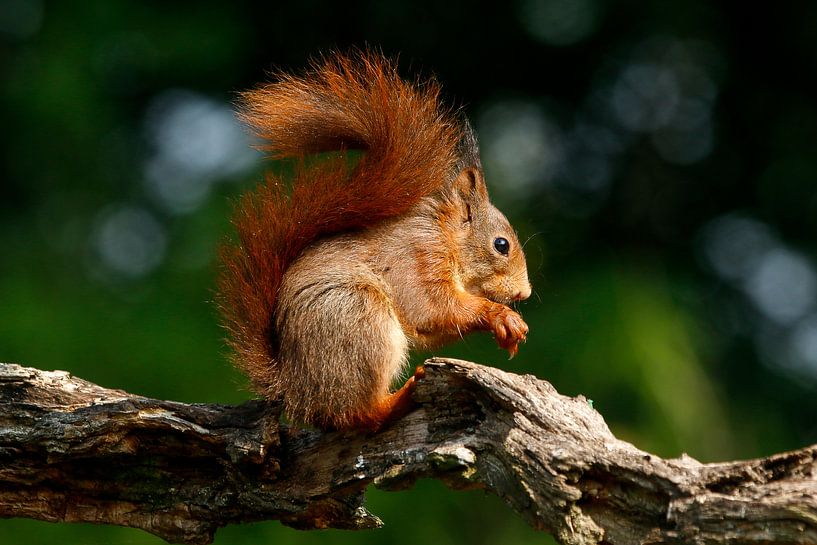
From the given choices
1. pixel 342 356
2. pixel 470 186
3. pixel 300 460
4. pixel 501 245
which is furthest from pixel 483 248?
pixel 300 460

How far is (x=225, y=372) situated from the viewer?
10.2 ft

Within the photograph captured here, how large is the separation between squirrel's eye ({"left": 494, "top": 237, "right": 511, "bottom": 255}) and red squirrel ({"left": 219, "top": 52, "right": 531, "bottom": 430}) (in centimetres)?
15

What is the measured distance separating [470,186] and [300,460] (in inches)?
30.7

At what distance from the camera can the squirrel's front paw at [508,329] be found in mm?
1868

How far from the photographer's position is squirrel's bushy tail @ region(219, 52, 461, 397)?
1945mm

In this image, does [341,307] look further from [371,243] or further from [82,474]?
[82,474]

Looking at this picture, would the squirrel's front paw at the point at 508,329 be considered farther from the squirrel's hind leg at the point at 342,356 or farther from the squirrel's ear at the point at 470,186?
the squirrel's ear at the point at 470,186

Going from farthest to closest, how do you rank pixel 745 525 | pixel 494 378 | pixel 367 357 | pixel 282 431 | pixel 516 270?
pixel 516 270 < pixel 282 431 < pixel 367 357 < pixel 494 378 < pixel 745 525

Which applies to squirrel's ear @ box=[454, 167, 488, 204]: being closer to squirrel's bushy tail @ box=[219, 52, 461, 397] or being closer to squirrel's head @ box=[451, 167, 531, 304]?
squirrel's head @ box=[451, 167, 531, 304]

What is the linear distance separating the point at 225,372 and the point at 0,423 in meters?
1.27

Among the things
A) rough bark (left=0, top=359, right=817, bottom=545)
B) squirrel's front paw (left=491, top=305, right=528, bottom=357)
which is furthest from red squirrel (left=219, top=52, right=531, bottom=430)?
rough bark (left=0, top=359, right=817, bottom=545)

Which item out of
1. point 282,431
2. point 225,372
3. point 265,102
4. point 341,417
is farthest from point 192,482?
point 225,372

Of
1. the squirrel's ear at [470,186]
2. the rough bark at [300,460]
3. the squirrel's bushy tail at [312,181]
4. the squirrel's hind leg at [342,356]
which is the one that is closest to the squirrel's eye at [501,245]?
the squirrel's ear at [470,186]

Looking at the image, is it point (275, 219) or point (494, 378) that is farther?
point (275, 219)
